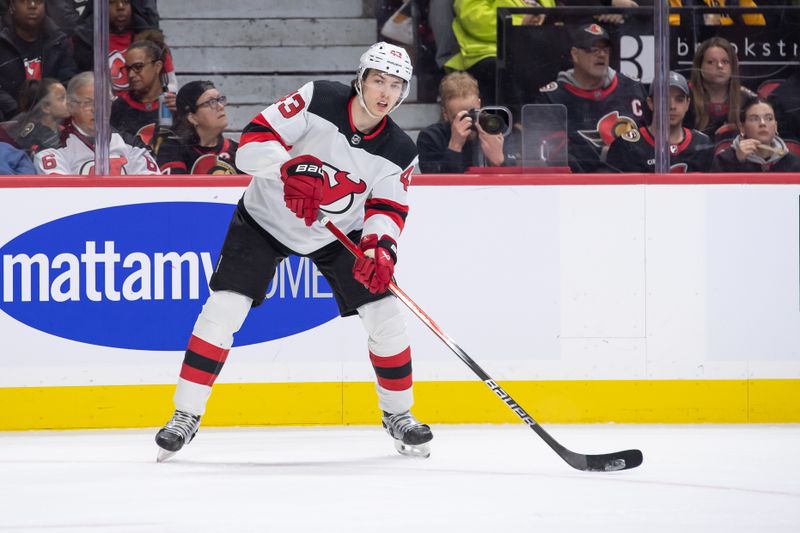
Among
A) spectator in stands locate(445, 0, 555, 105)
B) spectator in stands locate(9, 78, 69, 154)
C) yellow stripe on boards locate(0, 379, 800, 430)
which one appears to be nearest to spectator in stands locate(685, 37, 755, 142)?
spectator in stands locate(445, 0, 555, 105)

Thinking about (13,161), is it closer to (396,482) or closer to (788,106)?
(396,482)

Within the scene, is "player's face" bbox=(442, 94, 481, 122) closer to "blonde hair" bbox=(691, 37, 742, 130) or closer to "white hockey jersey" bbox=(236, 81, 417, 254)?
"white hockey jersey" bbox=(236, 81, 417, 254)

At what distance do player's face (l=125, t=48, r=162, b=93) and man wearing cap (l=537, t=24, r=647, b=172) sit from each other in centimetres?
129

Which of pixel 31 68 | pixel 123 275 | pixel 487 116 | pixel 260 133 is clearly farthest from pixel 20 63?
pixel 487 116

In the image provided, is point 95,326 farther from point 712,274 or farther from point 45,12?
point 712,274

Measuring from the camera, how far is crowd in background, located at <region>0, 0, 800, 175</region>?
3.97 metres

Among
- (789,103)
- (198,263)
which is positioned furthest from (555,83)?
(198,263)

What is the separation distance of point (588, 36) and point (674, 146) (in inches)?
18.7

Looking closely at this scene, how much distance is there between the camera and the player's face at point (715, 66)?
420 cm

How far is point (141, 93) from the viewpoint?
4.00 m

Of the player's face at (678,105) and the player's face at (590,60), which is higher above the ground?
the player's face at (590,60)

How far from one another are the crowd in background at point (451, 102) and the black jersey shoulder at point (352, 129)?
59cm

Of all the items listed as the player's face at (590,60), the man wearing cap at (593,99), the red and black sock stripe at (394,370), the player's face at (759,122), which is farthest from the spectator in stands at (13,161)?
the player's face at (759,122)

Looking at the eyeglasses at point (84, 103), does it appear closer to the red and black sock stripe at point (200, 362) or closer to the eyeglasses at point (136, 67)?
the eyeglasses at point (136, 67)
